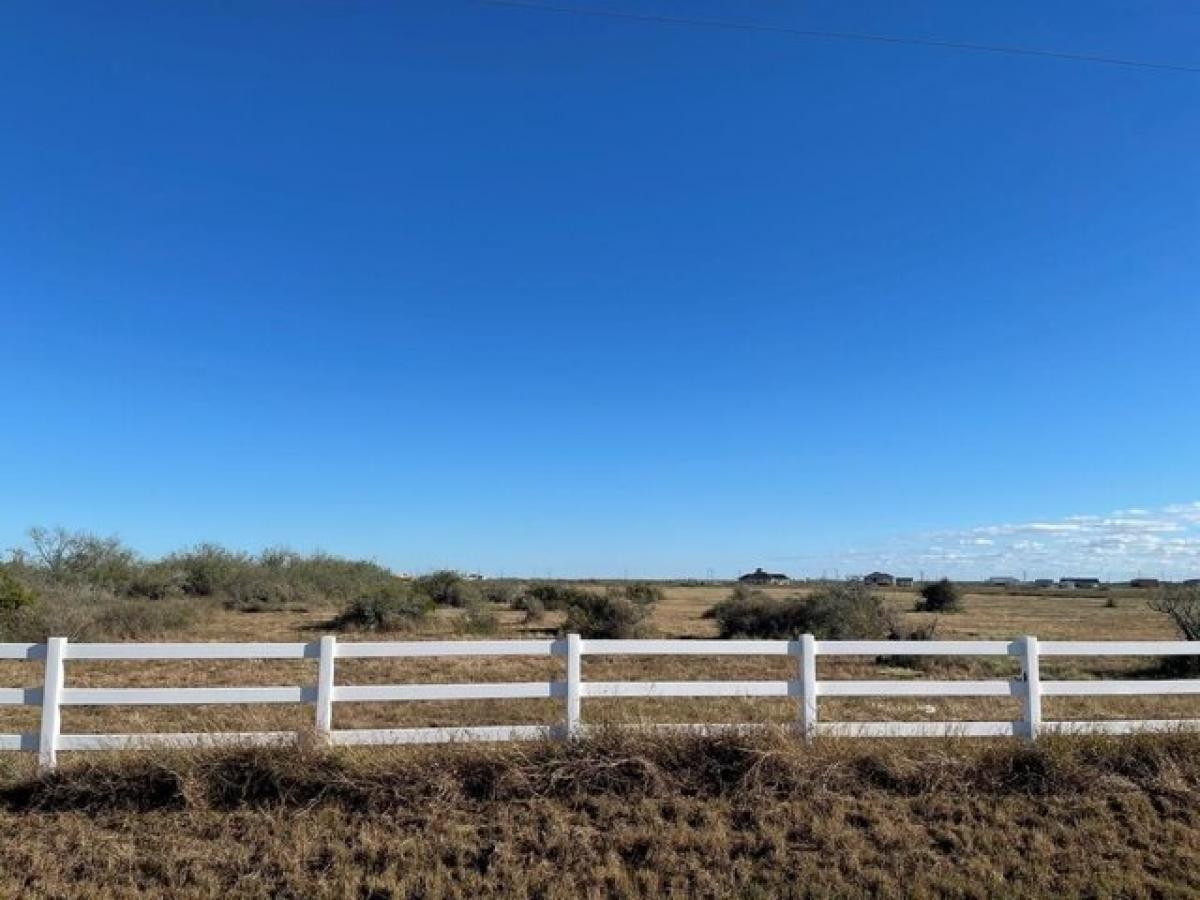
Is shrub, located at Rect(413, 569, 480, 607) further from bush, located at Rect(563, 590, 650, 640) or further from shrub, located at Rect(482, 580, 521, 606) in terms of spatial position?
bush, located at Rect(563, 590, 650, 640)

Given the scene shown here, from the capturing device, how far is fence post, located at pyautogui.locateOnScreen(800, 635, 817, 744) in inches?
349

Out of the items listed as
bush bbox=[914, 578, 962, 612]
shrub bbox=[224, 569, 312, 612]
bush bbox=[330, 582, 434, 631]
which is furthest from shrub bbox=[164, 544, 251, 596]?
bush bbox=[914, 578, 962, 612]

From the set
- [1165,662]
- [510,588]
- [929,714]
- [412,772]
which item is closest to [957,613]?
[510,588]

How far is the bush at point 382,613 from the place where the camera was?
3064 cm

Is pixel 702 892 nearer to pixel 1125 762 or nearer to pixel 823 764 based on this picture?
pixel 823 764

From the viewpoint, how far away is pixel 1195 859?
6.95 metres

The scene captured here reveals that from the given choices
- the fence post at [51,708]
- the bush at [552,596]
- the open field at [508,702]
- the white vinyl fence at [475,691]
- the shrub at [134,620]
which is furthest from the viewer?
the bush at [552,596]

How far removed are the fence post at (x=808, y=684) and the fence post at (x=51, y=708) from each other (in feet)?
22.5

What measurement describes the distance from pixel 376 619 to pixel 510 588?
68.1ft

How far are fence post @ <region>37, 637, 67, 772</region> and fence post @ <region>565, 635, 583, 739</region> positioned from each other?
4.54 metres

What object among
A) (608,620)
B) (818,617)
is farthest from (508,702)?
(608,620)

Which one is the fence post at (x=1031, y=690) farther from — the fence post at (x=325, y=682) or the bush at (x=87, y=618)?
the bush at (x=87, y=618)

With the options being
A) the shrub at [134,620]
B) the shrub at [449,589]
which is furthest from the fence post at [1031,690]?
the shrub at [449,589]

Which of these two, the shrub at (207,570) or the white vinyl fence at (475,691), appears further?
the shrub at (207,570)
